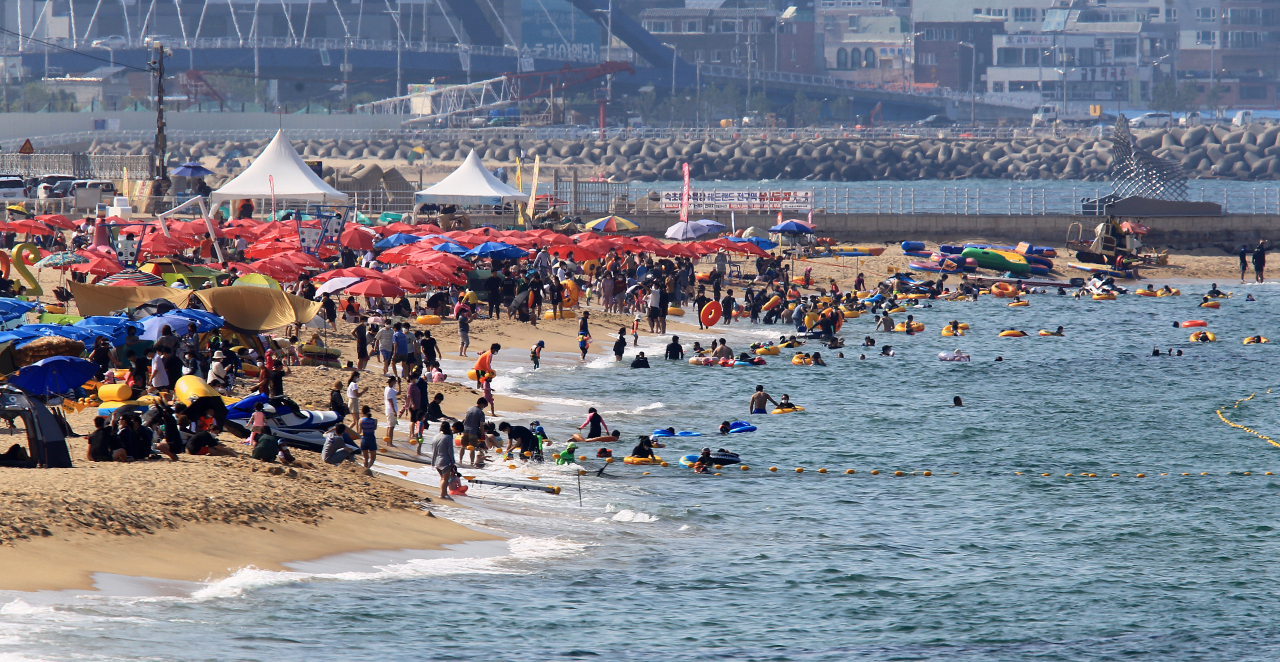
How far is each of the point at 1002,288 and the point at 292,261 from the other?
105ft

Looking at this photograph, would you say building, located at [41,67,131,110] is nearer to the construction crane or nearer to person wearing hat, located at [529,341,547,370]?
the construction crane

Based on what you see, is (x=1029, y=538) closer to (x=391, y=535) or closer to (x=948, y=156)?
(x=391, y=535)

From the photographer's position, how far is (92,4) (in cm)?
15812

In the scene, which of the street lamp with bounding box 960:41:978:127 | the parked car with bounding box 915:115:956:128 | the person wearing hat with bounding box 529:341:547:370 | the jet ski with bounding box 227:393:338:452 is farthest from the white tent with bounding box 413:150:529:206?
the street lamp with bounding box 960:41:978:127

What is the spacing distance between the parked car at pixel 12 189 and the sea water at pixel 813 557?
36804 millimetres

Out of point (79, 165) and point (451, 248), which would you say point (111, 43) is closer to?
point (79, 165)

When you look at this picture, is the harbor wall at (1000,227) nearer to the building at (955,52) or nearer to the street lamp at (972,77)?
the street lamp at (972,77)

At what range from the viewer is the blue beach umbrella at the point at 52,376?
1842cm

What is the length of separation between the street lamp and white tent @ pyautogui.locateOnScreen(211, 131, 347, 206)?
420 ft

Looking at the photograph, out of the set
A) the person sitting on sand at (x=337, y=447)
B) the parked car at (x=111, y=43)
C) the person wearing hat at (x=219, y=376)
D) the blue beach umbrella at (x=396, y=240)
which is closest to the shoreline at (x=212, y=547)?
the person sitting on sand at (x=337, y=447)

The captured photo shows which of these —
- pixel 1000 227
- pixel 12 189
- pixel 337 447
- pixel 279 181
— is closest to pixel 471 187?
pixel 279 181

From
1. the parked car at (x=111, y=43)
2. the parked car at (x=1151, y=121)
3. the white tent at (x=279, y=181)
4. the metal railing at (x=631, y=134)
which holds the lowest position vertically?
the white tent at (x=279, y=181)

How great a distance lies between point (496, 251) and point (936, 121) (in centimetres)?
13690

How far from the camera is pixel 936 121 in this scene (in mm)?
167500
